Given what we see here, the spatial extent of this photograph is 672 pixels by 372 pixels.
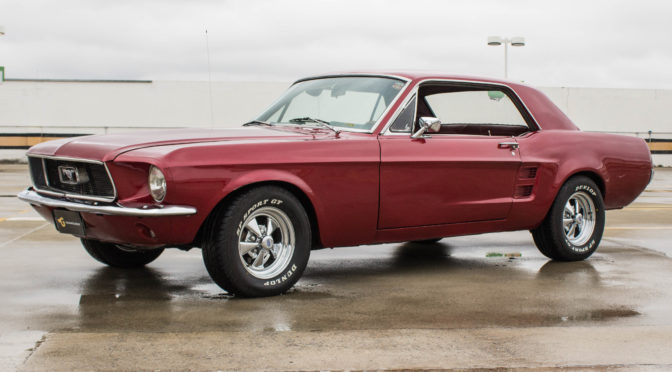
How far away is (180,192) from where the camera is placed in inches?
196

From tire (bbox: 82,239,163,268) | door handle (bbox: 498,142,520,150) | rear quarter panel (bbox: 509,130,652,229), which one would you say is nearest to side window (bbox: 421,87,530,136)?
rear quarter panel (bbox: 509,130,652,229)

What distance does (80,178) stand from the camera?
5336 mm

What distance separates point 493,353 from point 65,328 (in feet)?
7.33

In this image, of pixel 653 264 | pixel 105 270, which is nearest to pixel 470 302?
pixel 653 264

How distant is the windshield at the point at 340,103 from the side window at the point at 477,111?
2.80 ft

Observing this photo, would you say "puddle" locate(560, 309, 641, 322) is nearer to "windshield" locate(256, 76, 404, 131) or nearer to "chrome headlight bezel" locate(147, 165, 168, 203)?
"windshield" locate(256, 76, 404, 131)

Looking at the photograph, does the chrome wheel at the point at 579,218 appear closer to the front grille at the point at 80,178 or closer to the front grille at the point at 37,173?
the front grille at the point at 80,178

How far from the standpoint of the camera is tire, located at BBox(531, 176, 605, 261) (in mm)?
7023

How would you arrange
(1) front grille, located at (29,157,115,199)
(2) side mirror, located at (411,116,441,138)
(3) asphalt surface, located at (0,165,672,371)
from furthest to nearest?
1. (2) side mirror, located at (411,116,441,138)
2. (1) front grille, located at (29,157,115,199)
3. (3) asphalt surface, located at (0,165,672,371)

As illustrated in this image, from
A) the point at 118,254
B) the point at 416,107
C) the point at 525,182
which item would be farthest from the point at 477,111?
the point at 118,254

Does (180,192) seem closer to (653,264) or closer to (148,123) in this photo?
(653,264)

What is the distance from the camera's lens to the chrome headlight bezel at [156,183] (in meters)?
4.98

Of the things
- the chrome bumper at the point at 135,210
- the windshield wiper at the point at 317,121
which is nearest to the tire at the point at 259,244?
the chrome bumper at the point at 135,210

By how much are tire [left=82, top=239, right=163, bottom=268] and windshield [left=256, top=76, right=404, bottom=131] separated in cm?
137
